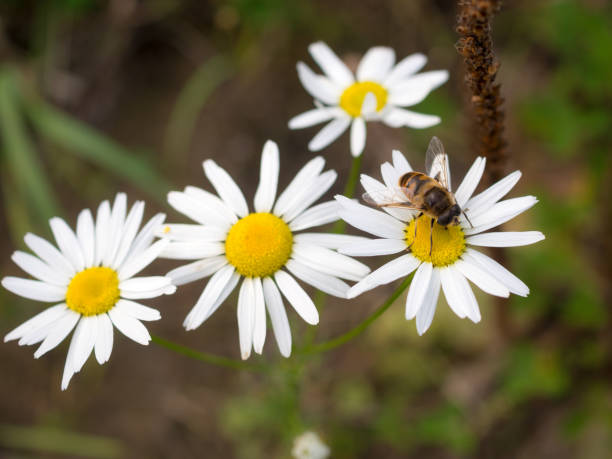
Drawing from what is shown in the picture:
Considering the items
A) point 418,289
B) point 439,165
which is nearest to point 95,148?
point 439,165

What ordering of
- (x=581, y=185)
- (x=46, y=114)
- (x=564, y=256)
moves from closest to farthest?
(x=564, y=256)
(x=581, y=185)
(x=46, y=114)

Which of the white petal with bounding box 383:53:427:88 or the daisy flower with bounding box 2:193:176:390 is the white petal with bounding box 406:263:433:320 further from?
the white petal with bounding box 383:53:427:88

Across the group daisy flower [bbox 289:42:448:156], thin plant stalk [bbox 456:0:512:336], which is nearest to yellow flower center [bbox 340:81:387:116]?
daisy flower [bbox 289:42:448:156]

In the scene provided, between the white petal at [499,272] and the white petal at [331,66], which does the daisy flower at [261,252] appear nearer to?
the white petal at [499,272]

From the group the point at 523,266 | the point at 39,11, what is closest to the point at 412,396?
the point at 523,266

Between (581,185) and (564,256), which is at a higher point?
(581,185)

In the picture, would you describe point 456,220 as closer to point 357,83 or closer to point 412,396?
point 357,83
